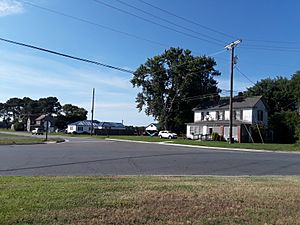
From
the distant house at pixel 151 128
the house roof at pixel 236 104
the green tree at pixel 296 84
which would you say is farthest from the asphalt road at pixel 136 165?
the distant house at pixel 151 128

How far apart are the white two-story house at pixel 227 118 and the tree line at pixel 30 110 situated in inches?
3171

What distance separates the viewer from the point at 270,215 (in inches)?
236

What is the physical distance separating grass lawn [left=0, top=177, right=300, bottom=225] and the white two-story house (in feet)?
155

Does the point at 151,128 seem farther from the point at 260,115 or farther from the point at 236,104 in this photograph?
the point at 260,115

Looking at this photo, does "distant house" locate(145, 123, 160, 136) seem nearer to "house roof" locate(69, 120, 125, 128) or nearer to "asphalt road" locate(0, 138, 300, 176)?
"house roof" locate(69, 120, 125, 128)

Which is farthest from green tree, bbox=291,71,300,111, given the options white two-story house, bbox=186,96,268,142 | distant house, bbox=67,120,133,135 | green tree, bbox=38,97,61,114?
green tree, bbox=38,97,61,114

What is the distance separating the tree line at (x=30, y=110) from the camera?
143750mm

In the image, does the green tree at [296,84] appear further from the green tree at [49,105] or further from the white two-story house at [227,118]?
the green tree at [49,105]

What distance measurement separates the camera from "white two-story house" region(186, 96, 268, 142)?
Result: 54.8 metres

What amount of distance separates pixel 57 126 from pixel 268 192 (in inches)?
5148

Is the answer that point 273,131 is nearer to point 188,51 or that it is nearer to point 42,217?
point 188,51

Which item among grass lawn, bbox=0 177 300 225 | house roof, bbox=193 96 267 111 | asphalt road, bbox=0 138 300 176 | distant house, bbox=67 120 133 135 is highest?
house roof, bbox=193 96 267 111

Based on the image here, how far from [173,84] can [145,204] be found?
224 feet

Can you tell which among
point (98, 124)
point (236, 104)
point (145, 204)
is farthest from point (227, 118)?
point (98, 124)
